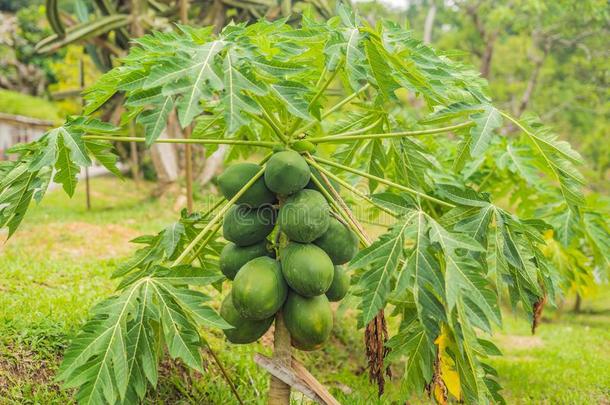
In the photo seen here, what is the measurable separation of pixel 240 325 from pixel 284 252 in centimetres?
31

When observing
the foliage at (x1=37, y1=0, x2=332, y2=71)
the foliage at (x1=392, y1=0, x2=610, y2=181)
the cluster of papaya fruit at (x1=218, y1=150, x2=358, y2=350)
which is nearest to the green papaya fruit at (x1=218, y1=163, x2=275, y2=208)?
the cluster of papaya fruit at (x1=218, y1=150, x2=358, y2=350)

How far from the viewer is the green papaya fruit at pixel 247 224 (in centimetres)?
Answer: 199

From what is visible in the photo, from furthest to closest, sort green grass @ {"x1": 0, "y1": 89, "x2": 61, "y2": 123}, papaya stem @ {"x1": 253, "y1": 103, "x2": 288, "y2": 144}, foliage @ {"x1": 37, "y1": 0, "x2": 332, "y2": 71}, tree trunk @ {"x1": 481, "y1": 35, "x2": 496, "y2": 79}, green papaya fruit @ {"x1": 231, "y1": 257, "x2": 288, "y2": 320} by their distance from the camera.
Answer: green grass @ {"x1": 0, "y1": 89, "x2": 61, "y2": 123} < tree trunk @ {"x1": 481, "y1": 35, "x2": 496, "y2": 79} < foliage @ {"x1": 37, "y1": 0, "x2": 332, "y2": 71} < papaya stem @ {"x1": 253, "y1": 103, "x2": 288, "y2": 144} < green papaya fruit @ {"x1": 231, "y1": 257, "x2": 288, "y2": 320}

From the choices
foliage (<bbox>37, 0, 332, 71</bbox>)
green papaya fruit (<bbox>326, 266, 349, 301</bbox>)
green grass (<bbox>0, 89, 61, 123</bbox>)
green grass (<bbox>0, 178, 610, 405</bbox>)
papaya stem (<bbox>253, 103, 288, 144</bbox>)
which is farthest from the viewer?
green grass (<bbox>0, 89, 61, 123</bbox>)

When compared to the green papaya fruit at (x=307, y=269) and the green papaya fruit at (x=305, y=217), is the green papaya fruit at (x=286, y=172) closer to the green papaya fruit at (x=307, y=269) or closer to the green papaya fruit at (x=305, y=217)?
the green papaya fruit at (x=305, y=217)

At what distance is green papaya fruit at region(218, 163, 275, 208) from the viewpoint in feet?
6.53

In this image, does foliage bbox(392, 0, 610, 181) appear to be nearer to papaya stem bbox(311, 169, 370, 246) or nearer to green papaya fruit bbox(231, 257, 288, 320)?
papaya stem bbox(311, 169, 370, 246)

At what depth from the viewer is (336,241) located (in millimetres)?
1988

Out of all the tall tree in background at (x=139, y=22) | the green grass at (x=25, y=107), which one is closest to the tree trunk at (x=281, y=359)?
the tall tree in background at (x=139, y=22)

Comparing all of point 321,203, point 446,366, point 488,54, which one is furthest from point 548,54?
point 321,203

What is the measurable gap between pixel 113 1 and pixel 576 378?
7484 millimetres

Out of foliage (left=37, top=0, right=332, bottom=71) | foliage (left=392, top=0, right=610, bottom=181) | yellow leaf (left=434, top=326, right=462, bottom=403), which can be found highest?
yellow leaf (left=434, top=326, right=462, bottom=403)

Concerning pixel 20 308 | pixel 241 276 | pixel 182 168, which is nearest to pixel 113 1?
pixel 182 168

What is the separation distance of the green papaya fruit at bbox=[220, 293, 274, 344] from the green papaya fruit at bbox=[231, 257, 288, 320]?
0.23 feet
